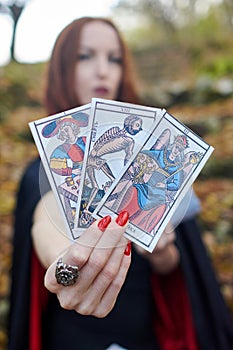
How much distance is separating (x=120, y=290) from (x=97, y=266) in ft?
1.45

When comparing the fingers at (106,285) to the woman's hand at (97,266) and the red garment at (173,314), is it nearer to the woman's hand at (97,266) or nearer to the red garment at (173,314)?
the woman's hand at (97,266)

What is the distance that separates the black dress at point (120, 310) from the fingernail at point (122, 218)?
513 mm

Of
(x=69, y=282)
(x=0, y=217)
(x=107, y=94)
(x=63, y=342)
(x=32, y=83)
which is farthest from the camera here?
(x=32, y=83)

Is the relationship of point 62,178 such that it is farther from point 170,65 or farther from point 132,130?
point 170,65

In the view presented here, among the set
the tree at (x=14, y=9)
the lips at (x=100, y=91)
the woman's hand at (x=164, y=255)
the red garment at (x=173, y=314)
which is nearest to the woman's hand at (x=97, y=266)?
the woman's hand at (x=164, y=255)

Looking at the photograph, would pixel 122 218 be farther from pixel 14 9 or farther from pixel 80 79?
pixel 14 9

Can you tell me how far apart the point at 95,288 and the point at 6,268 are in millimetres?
1494

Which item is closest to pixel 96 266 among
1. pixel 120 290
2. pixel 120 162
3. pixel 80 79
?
pixel 120 162

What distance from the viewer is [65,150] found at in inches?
31.1

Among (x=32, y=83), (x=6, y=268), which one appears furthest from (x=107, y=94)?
(x=32, y=83)

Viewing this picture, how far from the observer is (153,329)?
1.34 meters

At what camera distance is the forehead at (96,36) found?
4.53 feet

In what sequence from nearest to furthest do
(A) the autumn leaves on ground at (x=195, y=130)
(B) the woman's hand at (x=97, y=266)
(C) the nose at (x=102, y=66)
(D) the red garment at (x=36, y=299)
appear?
(B) the woman's hand at (x=97, y=266), (D) the red garment at (x=36, y=299), (C) the nose at (x=102, y=66), (A) the autumn leaves on ground at (x=195, y=130)

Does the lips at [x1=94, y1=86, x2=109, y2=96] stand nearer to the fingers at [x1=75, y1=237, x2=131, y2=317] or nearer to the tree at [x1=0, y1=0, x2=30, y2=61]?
the fingers at [x1=75, y1=237, x2=131, y2=317]
